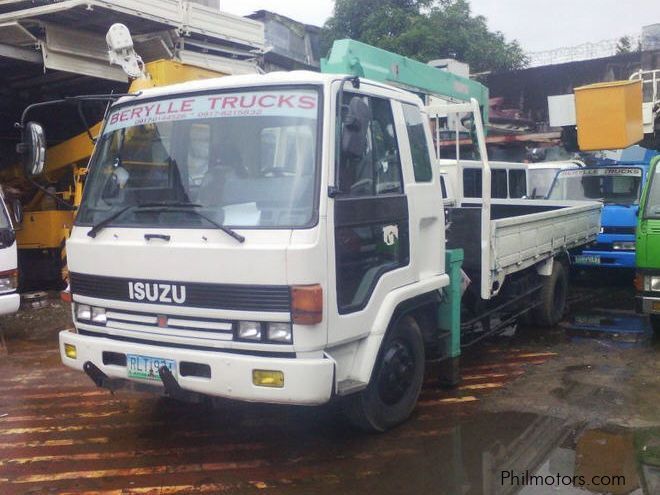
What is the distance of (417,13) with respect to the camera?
26.0 m

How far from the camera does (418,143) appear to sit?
490 centimetres

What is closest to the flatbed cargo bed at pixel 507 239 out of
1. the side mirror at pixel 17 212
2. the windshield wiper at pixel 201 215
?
the windshield wiper at pixel 201 215

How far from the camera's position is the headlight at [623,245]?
30.5ft

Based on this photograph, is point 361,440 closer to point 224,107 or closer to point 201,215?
point 201,215

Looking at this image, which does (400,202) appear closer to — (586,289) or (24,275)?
(586,289)

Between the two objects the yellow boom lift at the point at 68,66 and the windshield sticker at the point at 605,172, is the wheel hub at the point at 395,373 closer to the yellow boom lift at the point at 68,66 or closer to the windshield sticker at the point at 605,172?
the yellow boom lift at the point at 68,66

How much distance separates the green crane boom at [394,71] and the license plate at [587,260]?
10.5 ft

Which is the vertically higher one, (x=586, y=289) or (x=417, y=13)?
(x=417, y=13)

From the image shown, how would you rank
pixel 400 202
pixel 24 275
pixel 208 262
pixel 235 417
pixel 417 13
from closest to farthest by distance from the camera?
pixel 208 262
pixel 400 202
pixel 235 417
pixel 24 275
pixel 417 13

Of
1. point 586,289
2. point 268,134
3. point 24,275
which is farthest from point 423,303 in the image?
point 24,275

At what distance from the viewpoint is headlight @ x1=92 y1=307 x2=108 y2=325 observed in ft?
14.0

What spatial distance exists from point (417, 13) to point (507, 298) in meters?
21.4

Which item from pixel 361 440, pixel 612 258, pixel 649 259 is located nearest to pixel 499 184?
pixel 612 258

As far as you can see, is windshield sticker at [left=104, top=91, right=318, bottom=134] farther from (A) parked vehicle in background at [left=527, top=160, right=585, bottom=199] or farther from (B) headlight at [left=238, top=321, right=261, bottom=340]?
(A) parked vehicle in background at [left=527, top=160, right=585, bottom=199]
